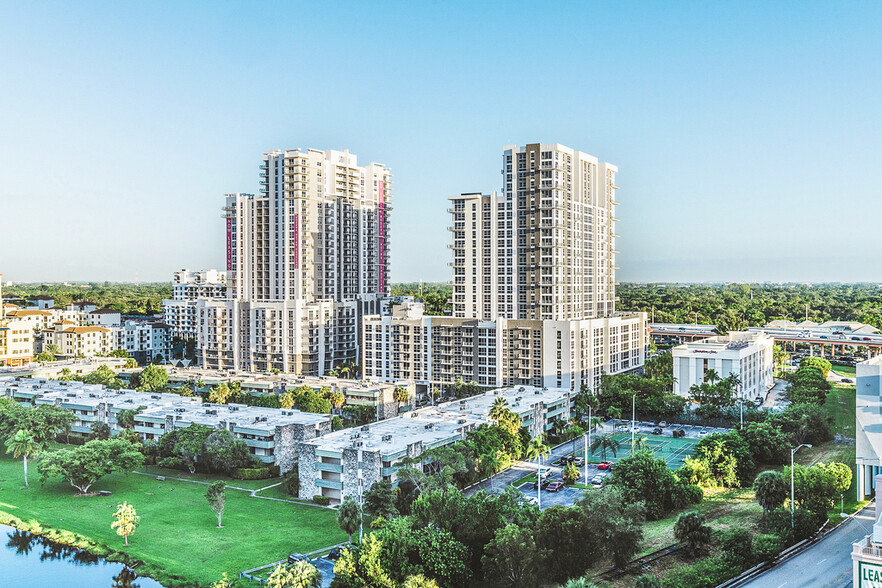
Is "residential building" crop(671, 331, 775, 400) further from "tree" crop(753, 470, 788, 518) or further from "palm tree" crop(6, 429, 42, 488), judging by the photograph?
"palm tree" crop(6, 429, 42, 488)

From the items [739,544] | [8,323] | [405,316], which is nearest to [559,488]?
→ [739,544]

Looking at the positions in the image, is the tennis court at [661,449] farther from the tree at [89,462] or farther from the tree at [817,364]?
the tree at [817,364]

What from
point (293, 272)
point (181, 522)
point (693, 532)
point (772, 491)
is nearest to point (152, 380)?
point (293, 272)

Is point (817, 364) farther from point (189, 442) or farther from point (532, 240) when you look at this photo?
point (189, 442)

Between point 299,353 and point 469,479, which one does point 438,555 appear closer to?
point 469,479

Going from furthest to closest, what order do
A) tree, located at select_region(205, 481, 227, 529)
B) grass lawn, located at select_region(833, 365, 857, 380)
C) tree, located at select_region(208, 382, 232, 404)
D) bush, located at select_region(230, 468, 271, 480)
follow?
grass lawn, located at select_region(833, 365, 857, 380) → tree, located at select_region(208, 382, 232, 404) → bush, located at select_region(230, 468, 271, 480) → tree, located at select_region(205, 481, 227, 529)

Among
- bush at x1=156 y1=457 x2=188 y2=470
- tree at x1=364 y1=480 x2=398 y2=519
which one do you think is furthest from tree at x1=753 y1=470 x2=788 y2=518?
bush at x1=156 y1=457 x2=188 y2=470
